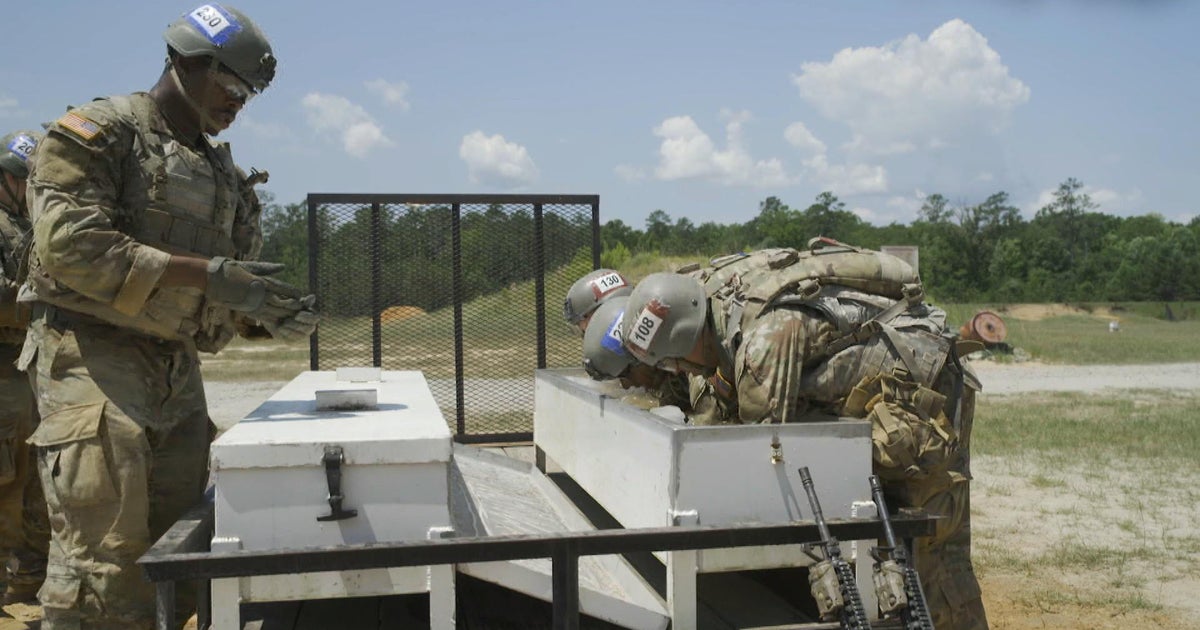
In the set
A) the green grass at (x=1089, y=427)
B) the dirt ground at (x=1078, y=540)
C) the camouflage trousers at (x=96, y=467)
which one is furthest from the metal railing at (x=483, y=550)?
the green grass at (x=1089, y=427)

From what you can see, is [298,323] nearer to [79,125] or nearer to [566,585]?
[79,125]

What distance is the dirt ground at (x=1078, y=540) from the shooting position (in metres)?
5.89

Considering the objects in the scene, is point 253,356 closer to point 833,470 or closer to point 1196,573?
point 1196,573

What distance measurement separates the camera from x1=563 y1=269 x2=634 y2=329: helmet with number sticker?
5.61m

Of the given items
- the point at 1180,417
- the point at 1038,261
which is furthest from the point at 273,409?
the point at 1038,261

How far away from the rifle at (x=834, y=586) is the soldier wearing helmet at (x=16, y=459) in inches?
156

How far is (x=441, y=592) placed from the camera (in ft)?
9.78

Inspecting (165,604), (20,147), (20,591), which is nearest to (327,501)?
(165,604)

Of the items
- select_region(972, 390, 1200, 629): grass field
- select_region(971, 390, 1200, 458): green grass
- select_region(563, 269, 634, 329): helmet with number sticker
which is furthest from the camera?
select_region(971, 390, 1200, 458): green grass

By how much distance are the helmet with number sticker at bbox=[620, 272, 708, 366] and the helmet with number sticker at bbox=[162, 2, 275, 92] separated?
5.24 feet

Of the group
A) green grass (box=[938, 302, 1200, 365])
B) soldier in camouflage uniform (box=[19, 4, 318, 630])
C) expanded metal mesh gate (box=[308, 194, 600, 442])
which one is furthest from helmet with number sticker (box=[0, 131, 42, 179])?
green grass (box=[938, 302, 1200, 365])

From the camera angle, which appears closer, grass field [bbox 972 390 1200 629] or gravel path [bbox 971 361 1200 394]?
grass field [bbox 972 390 1200 629]

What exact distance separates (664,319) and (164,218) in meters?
1.78

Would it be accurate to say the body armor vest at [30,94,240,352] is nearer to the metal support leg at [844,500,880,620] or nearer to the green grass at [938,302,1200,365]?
the metal support leg at [844,500,880,620]
